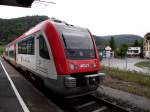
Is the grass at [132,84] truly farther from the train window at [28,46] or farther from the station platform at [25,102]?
the train window at [28,46]

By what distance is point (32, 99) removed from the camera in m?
8.59

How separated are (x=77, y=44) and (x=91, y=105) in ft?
7.33

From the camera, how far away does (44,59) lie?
347 inches

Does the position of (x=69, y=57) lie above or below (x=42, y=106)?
above

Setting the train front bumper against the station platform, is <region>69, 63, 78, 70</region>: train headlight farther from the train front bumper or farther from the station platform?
the station platform

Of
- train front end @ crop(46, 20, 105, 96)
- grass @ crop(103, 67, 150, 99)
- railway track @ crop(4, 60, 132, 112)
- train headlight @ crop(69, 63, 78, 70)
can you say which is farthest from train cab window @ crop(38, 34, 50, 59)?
grass @ crop(103, 67, 150, 99)

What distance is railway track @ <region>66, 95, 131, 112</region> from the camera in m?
7.42

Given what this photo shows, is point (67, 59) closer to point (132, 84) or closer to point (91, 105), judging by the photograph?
point (91, 105)

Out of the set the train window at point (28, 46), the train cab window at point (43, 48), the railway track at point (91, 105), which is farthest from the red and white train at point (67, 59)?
the train window at point (28, 46)

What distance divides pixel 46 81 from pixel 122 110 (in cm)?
302

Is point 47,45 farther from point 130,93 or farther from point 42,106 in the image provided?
point 130,93

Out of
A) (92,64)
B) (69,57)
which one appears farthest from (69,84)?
(92,64)

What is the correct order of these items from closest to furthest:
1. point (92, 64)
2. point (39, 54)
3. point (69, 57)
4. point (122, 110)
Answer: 1. point (122, 110)
2. point (69, 57)
3. point (92, 64)
4. point (39, 54)

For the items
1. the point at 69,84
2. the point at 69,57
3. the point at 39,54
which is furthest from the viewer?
the point at 39,54
